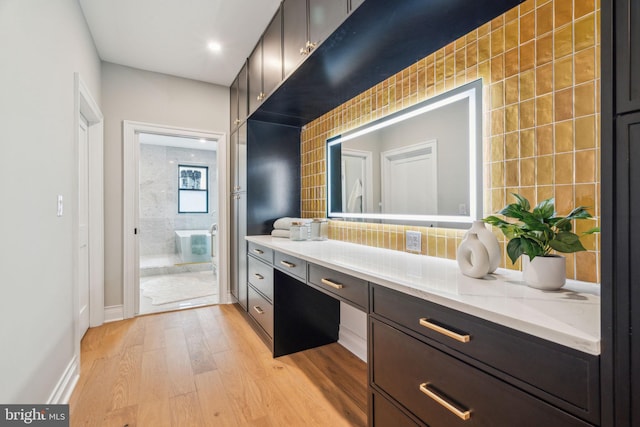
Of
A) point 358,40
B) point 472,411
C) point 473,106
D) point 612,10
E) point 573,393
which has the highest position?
point 358,40

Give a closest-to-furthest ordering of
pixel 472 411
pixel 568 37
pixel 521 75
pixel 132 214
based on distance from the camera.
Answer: pixel 472 411 < pixel 568 37 < pixel 521 75 < pixel 132 214

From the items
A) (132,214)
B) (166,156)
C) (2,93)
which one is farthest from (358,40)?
(166,156)

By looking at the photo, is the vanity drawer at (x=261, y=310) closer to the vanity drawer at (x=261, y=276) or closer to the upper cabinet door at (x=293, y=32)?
the vanity drawer at (x=261, y=276)

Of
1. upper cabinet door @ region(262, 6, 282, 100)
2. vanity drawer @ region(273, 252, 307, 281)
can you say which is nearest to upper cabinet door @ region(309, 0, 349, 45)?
upper cabinet door @ region(262, 6, 282, 100)

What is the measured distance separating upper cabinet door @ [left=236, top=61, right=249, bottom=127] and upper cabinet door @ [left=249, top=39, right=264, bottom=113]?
0.14m

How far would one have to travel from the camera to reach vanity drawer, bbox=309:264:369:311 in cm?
125

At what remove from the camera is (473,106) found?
1.37 m

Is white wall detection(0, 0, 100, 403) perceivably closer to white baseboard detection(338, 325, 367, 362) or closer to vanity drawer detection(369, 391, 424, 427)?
vanity drawer detection(369, 391, 424, 427)

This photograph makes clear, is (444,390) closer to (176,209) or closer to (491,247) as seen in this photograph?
(491,247)

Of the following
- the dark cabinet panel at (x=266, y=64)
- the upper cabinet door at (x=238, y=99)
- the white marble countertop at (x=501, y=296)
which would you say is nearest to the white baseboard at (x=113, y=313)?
the upper cabinet door at (x=238, y=99)

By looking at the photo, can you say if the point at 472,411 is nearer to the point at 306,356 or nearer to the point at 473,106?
the point at 473,106

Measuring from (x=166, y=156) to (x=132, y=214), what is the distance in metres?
3.48

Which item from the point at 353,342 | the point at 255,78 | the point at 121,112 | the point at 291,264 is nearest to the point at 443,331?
the point at 291,264

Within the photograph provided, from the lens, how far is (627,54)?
0.55 m
